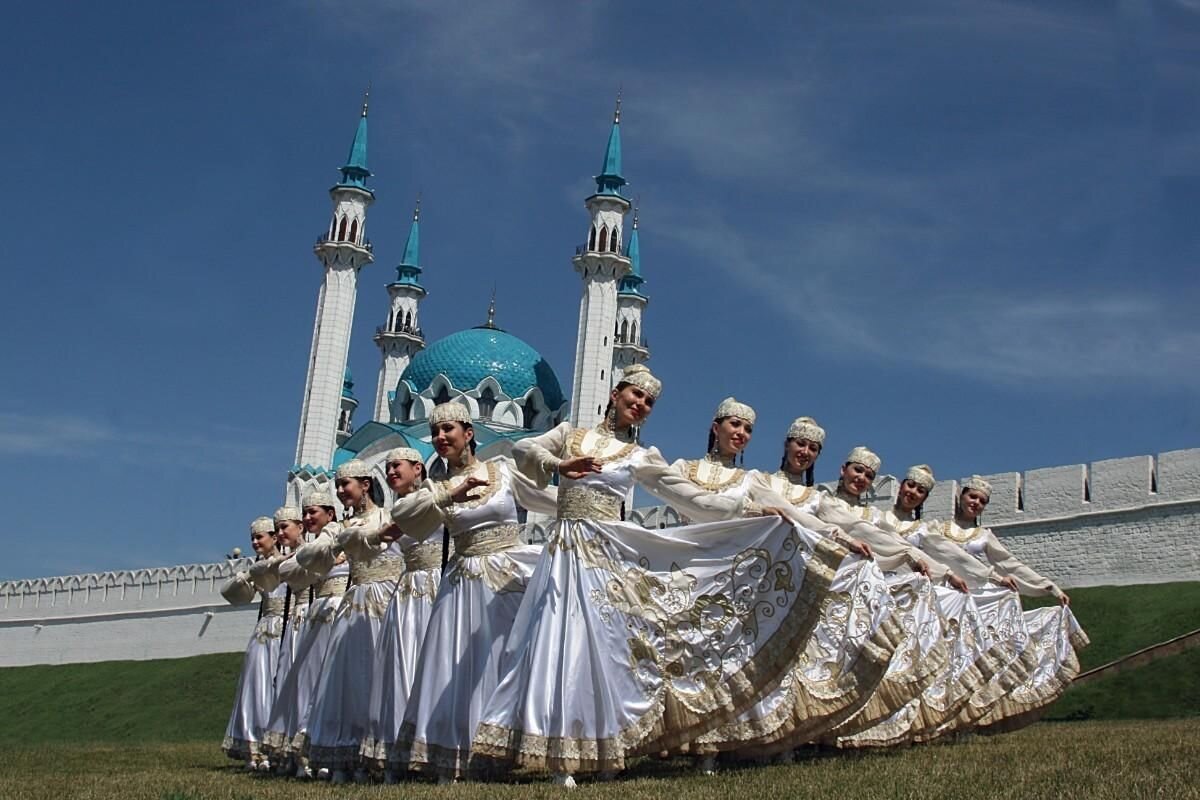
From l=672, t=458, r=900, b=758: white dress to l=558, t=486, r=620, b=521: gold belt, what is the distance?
25.9 inches

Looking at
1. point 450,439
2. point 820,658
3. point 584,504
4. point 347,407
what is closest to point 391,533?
point 450,439

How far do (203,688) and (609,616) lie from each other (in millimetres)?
28200

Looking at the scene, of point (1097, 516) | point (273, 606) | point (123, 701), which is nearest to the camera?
point (273, 606)

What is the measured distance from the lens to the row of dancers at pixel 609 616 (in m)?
6.84

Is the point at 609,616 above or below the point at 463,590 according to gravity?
below

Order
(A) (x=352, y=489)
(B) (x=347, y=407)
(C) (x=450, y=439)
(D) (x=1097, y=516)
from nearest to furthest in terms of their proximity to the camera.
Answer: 1. (C) (x=450, y=439)
2. (A) (x=352, y=489)
3. (D) (x=1097, y=516)
4. (B) (x=347, y=407)

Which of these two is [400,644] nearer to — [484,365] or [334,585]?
[334,585]

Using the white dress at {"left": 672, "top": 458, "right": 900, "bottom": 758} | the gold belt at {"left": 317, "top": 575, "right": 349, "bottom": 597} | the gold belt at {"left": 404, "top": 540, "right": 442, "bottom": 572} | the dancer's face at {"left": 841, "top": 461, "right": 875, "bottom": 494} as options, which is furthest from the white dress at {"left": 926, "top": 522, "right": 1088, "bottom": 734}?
the gold belt at {"left": 317, "top": 575, "right": 349, "bottom": 597}

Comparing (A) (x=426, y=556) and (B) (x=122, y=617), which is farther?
(B) (x=122, y=617)

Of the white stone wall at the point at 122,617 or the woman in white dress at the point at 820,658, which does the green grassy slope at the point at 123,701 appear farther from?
the woman in white dress at the point at 820,658

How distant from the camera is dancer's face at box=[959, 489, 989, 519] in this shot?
443 inches

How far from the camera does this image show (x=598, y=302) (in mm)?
44594

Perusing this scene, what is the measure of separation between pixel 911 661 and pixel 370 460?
4449 centimetres

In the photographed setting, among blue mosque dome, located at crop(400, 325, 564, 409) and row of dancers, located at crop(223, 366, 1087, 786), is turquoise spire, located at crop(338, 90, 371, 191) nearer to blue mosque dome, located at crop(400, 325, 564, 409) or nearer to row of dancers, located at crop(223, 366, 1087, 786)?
blue mosque dome, located at crop(400, 325, 564, 409)
